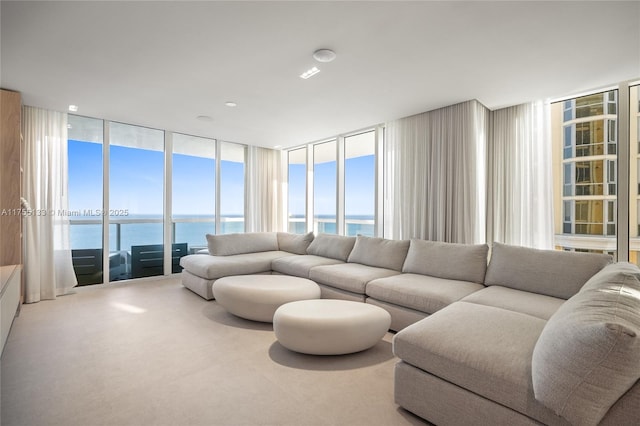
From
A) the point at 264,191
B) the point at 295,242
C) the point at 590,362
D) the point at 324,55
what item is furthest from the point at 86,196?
the point at 590,362

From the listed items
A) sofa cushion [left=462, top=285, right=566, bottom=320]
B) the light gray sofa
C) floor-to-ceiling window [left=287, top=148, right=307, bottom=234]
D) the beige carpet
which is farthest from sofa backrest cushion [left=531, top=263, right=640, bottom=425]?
floor-to-ceiling window [left=287, top=148, right=307, bottom=234]

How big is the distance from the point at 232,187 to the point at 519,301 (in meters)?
5.24

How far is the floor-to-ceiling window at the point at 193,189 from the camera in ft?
17.9

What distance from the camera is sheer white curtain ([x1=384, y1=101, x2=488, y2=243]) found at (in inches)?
147

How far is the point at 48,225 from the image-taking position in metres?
4.07

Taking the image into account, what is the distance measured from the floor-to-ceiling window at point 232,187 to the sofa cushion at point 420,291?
381cm

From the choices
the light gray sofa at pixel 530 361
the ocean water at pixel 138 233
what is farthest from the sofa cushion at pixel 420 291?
the ocean water at pixel 138 233

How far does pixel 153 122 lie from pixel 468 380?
16.8 feet

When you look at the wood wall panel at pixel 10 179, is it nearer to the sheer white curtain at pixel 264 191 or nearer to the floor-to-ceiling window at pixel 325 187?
the sheer white curtain at pixel 264 191

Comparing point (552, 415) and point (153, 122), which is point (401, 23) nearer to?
point (552, 415)

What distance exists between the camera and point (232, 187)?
624 cm

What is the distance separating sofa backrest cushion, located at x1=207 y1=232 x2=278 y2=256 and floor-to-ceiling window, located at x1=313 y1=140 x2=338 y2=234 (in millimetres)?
1099

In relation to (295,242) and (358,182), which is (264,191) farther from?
(358,182)

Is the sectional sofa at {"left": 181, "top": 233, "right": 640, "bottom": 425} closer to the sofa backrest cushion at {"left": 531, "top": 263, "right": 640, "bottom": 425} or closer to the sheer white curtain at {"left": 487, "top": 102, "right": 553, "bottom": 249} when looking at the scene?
the sofa backrest cushion at {"left": 531, "top": 263, "right": 640, "bottom": 425}
